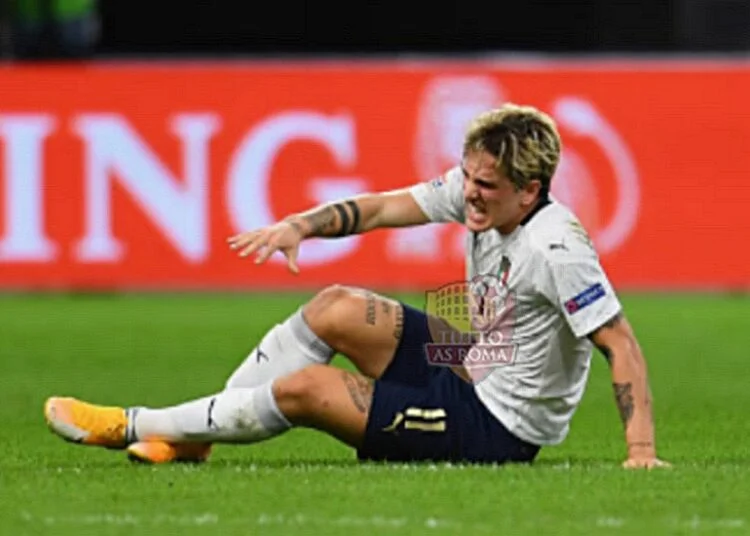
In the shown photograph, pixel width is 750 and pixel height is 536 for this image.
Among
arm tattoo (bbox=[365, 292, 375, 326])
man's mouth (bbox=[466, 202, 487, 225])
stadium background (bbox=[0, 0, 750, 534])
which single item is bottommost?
stadium background (bbox=[0, 0, 750, 534])

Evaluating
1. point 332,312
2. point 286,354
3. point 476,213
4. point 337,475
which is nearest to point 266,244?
point 332,312

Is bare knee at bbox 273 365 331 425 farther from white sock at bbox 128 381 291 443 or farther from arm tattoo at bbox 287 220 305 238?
arm tattoo at bbox 287 220 305 238

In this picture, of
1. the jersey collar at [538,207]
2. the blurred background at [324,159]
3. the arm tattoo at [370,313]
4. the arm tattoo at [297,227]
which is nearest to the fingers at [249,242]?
the arm tattoo at [297,227]

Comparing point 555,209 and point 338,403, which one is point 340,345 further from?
point 555,209

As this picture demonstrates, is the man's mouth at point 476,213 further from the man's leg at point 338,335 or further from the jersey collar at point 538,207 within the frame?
the man's leg at point 338,335

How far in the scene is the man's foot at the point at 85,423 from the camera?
316 inches

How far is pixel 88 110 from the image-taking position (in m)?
16.8

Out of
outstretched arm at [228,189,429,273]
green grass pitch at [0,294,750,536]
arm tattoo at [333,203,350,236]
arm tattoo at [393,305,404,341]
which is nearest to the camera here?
green grass pitch at [0,294,750,536]

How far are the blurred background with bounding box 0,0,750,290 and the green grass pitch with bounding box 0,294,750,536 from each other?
2.81 m

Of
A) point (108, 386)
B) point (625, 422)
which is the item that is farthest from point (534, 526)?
point (108, 386)

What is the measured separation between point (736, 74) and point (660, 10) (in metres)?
2.50

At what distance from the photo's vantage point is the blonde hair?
25.6 ft

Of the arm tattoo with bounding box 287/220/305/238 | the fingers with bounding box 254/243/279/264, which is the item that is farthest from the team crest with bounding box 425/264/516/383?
the fingers with bounding box 254/243/279/264

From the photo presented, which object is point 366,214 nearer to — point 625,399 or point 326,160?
point 625,399
